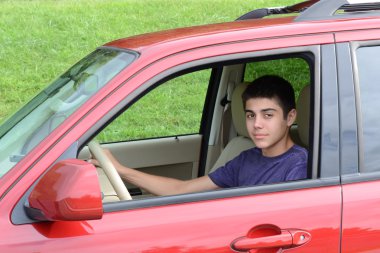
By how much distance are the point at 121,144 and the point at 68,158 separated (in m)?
1.95

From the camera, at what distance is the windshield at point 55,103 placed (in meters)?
3.28

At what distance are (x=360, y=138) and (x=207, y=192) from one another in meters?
0.61

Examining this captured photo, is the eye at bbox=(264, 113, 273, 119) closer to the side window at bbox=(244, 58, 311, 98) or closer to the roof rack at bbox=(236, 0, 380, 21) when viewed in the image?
the roof rack at bbox=(236, 0, 380, 21)

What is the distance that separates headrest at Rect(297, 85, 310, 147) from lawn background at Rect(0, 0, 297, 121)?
744 centimetres

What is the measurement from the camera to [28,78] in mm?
12039

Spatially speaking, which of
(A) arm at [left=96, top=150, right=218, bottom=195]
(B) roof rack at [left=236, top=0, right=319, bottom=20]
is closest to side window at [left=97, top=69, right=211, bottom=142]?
(B) roof rack at [left=236, top=0, right=319, bottom=20]

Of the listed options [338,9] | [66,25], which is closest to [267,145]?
[338,9]

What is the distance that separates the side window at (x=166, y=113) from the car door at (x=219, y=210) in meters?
5.85

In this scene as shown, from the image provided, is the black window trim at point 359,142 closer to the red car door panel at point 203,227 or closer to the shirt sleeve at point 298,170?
the red car door panel at point 203,227

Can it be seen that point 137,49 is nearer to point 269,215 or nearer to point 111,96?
point 111,96

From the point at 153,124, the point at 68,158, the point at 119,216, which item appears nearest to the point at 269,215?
the point at 119,216

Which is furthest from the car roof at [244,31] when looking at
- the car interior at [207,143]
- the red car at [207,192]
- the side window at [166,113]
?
the side window at [166,113]

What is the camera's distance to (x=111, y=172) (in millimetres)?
3588

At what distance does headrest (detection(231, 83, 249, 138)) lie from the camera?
4.59 metres
